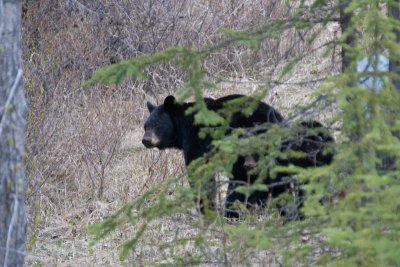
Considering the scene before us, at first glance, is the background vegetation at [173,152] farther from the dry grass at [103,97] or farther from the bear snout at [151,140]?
the bear snout at [151,140]

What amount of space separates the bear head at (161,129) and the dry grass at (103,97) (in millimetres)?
278

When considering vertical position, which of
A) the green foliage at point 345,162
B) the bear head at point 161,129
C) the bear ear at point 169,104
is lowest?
the green foliage at point 345,162

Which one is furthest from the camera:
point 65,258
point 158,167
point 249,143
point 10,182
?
point 158,167

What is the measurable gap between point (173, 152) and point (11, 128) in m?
5.82

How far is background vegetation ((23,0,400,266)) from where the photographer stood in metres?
4.38

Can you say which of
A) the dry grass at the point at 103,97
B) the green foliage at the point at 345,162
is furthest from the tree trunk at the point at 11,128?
the dry grass at the point at 103,97

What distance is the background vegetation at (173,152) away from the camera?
14.4 feet

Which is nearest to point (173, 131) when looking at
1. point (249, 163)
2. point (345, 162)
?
point (249, 163)

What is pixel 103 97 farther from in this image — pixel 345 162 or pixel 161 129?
pixel 345 162

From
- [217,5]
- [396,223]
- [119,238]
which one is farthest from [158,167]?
[396,223]

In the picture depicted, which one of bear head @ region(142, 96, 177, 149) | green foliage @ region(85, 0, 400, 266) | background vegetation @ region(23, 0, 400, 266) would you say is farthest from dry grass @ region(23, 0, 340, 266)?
green foliage @ region(85, 0, 400, 266)

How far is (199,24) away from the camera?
14.1m

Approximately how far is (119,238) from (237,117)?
63.9 inches

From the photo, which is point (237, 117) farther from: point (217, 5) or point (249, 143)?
point (217, 5)
